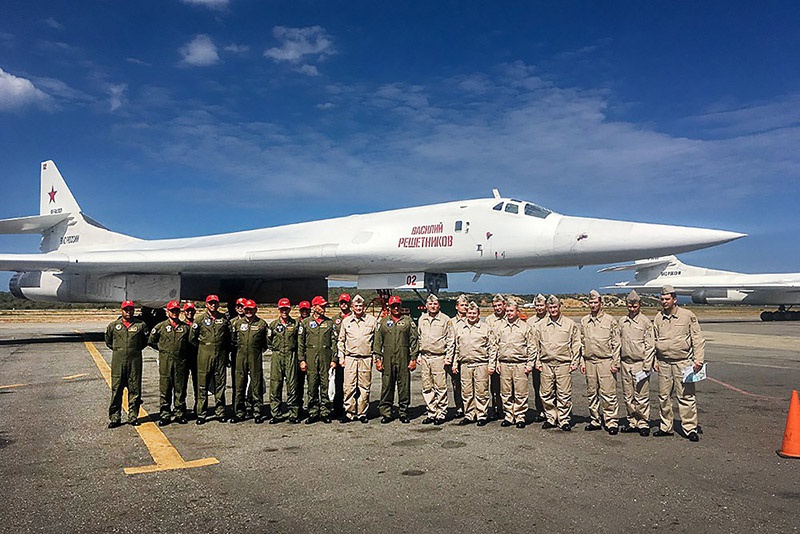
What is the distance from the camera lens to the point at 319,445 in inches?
221

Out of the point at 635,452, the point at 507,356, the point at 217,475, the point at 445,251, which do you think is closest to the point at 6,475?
the point at 217,475

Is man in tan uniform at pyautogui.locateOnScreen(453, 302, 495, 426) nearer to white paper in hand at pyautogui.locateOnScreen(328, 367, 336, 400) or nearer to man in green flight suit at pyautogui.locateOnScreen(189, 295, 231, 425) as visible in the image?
white paper in hand at pyautogui.locateOnScreen(328, 367, 336, 400)

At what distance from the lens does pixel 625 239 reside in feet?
34.0

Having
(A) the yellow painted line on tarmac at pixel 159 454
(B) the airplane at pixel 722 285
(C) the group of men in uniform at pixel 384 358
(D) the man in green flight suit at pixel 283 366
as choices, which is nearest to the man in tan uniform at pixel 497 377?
(C) the group of men in uniform at pixel 384 358

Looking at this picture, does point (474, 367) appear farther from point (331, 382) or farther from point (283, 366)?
point (283, 366)

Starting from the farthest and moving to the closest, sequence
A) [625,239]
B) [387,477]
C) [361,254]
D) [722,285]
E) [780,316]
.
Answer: [780,316] → [722,285] → [361,254] → [625,239] → [387,477]

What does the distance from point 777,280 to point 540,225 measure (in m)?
32.7

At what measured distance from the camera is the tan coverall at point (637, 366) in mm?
5973

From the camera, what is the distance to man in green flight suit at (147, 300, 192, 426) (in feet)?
21.6

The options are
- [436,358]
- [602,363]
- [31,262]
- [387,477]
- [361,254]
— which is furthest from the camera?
[31,262]

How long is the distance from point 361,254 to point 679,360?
8.43 meters

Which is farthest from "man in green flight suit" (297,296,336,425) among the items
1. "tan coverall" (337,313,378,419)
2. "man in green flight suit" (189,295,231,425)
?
"man in green flight suit" (189,295,231,425)

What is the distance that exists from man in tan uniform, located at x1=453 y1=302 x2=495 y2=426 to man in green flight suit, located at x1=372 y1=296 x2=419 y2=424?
598mm

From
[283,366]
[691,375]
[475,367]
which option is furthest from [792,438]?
[283,366]
